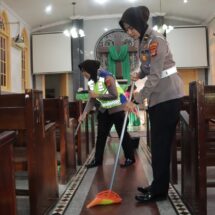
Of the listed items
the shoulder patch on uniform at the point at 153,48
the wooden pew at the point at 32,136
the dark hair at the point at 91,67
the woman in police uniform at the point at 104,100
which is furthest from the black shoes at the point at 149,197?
the dark hair at the point at 91,67

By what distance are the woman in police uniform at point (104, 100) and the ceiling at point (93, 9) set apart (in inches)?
267

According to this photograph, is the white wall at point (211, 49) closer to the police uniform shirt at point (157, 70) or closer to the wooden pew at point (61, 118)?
the wooden pew at point (61, 118)

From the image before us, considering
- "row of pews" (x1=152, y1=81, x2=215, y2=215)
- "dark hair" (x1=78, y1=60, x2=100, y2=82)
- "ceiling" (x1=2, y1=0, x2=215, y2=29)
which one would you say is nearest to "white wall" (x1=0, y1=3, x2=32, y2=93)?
"ceiling" (x1=2, y1=0, x2=215, y2=29)

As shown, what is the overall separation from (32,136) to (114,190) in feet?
3.38

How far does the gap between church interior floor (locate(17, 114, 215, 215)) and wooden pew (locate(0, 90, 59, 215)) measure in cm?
18

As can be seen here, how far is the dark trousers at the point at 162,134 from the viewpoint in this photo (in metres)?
2.19

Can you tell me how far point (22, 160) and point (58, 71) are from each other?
32.2 feet

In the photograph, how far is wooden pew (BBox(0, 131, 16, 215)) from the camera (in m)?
1.10

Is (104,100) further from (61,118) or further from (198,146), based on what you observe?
(198,146)

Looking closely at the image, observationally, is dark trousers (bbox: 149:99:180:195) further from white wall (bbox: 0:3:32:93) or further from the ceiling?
white wall (bbox: 0:3:32:93)

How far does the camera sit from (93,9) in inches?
435

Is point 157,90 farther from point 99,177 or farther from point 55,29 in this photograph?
point 55,29

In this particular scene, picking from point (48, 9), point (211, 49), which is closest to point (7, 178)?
point (48, 9)

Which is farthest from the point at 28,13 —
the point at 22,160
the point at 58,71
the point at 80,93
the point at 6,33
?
the point at 22,160
